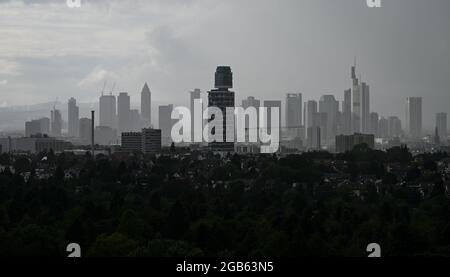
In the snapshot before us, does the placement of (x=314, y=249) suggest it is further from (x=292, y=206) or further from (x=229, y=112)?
(x=229, y=112)

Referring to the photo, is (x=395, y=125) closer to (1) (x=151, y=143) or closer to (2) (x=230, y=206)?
(2) (x=230, y=206)

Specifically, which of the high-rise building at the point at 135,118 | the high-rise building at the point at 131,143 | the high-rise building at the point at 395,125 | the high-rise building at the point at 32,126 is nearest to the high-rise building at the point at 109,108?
the high-rise building at the point at 135,118

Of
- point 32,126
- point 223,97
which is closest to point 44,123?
point 32,126

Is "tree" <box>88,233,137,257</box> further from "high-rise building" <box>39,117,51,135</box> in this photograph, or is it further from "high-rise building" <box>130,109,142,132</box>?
"high-rise building" <box>130,109,142,132</box>

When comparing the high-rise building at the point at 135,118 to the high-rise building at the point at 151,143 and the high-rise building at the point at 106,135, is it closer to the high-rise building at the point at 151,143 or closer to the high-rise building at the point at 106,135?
the high-rise building at the point at 106,135

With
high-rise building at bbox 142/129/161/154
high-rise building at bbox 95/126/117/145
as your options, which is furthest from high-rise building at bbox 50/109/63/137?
high-rise building at bbox 142/129/161/154

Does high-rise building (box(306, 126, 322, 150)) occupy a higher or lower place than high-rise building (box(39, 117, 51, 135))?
lower

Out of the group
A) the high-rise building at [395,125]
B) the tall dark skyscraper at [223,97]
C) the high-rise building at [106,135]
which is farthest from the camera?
the high-rise building at [106,135]

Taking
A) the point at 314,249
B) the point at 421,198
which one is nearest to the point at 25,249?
the point at 314,249
